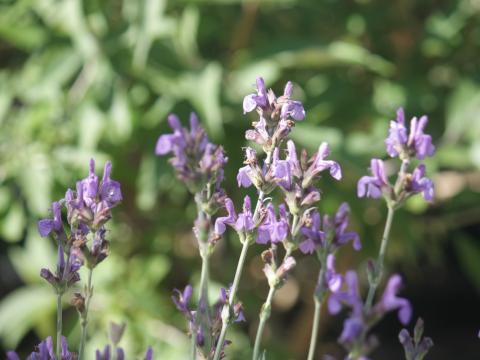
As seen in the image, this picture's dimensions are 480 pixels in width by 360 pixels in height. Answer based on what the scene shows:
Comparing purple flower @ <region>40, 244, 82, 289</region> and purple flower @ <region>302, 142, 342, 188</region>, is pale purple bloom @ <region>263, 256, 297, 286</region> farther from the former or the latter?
purple flower @ <region>40, 244, 82, 289</region>

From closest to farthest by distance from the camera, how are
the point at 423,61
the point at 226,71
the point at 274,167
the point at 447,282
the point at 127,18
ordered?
the point at 274,167 < the point at 127,18 < the point at 226,71 < the point at 423,61 < the point at 447,282

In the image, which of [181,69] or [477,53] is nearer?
[181,69]

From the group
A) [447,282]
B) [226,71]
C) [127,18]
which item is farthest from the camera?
[447,282]

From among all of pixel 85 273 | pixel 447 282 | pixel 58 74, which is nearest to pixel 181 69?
pixel 58 74

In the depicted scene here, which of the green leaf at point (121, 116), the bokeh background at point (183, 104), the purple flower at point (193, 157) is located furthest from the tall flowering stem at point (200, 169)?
the green leaf at point (121, 116)

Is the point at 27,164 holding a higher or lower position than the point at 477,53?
lower

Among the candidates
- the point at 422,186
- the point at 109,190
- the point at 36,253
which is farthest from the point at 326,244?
the point at 36,253

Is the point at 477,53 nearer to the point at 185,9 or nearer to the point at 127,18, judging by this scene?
the point at 185,9
